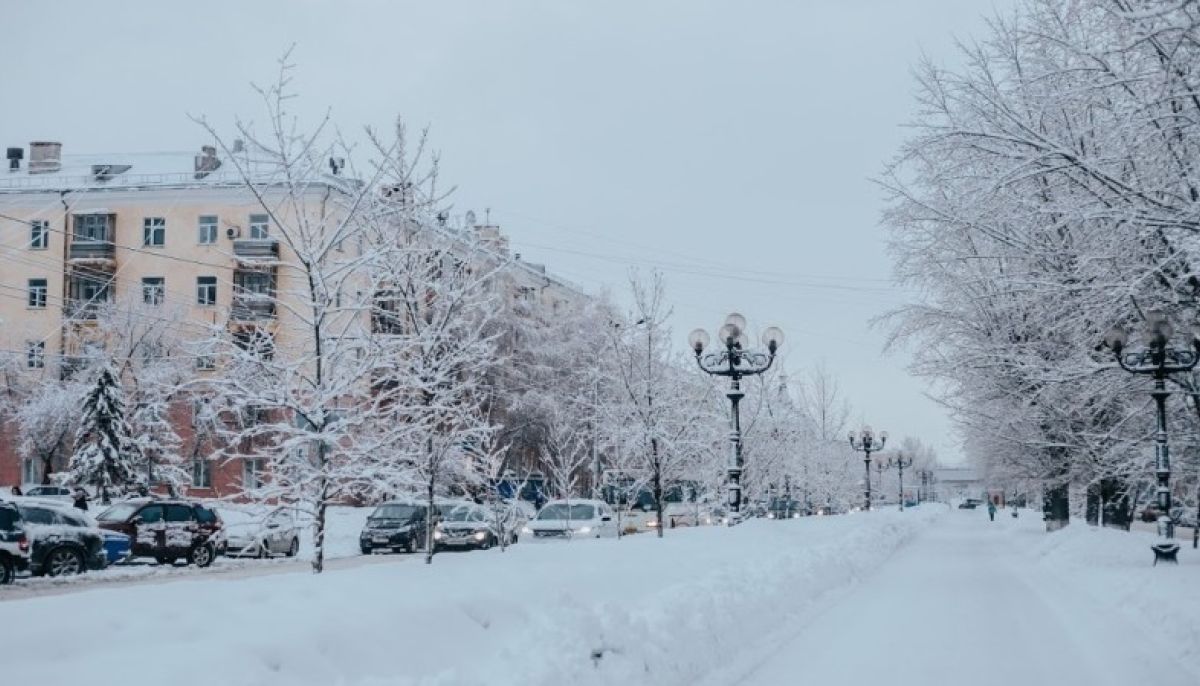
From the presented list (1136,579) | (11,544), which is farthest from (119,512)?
(1136,579)

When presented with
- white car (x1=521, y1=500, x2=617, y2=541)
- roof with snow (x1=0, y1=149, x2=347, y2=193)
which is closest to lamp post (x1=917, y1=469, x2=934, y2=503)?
roof with snow (x1=0, y1=149, x2=347, y2=193)

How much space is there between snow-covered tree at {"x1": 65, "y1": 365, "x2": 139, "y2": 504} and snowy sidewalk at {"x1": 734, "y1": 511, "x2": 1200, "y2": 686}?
29789mm

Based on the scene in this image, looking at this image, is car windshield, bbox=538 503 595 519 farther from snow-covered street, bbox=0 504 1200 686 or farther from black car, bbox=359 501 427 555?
snow-covered street, bbox=0 504 1200 686

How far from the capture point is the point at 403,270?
14.6 metres

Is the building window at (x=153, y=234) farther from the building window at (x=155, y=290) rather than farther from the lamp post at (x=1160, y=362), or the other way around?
the lamp post at (x=1160, y=362)

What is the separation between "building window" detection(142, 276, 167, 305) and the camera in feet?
165

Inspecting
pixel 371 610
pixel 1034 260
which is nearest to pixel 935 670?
pixel 371 610

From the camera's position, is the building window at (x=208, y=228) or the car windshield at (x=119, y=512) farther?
the building window at (x=208, y=228)

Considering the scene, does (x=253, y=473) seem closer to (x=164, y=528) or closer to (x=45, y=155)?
(x=164, y=528)

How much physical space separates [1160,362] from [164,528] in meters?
21.7

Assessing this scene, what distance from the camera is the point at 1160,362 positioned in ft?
60.6

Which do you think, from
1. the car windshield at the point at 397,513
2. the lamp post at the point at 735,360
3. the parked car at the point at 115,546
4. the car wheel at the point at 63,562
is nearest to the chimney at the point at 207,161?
the car windshield at the point at 397,513

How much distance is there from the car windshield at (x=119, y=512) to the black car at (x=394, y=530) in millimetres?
6396

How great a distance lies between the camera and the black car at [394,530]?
30734 mm
